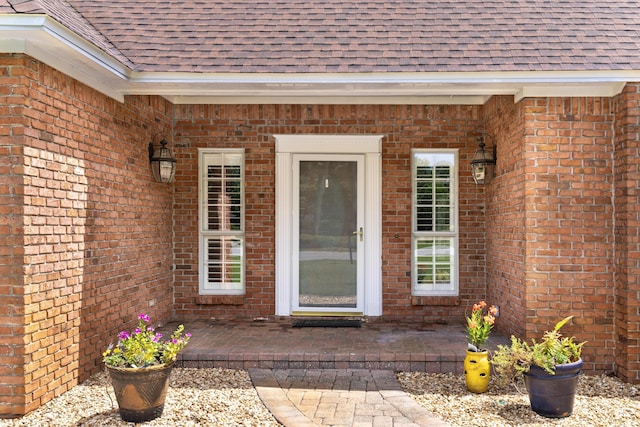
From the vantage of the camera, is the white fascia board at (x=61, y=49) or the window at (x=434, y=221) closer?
the white fascia board at (x=61, y=49)

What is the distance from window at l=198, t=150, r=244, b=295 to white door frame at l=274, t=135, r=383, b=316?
1.88 feet

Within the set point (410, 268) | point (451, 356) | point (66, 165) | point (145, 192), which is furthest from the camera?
point (410, 268)

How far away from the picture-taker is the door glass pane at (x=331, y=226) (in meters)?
7.00

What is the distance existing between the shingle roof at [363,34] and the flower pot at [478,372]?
9.18 ft

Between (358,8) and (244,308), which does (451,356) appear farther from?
(358,8)

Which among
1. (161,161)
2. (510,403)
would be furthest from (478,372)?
(161,161)

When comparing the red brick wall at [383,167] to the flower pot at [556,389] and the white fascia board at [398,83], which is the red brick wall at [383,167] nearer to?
the white fascia board at [398,83]

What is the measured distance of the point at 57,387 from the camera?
436cm

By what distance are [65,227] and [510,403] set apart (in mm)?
4173

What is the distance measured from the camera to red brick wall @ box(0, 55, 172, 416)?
3.94 m

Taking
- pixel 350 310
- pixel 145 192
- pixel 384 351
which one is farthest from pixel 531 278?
pixel 145 192

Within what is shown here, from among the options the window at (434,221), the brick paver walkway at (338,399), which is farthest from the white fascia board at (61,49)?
the window at (434,221)

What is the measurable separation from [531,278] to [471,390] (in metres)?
1.35

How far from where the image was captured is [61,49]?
412 cm
